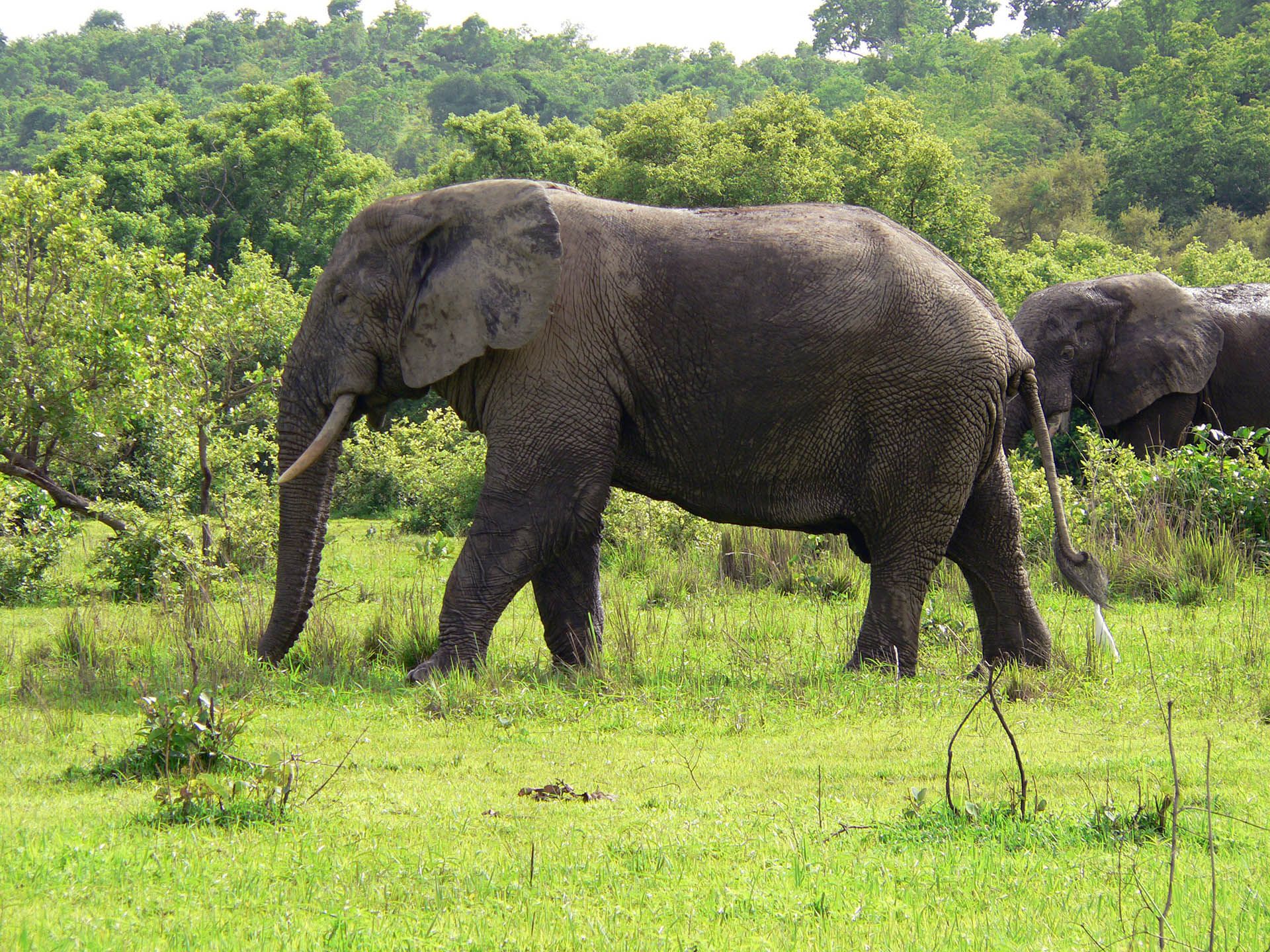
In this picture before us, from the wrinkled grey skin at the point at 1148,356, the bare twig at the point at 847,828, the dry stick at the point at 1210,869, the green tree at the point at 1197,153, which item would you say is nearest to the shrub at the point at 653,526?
the wrinkled grey skin at the point at 1148,356

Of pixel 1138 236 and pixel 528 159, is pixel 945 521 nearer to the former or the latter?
pixel 528 159

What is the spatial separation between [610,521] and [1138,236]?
88.1 feet

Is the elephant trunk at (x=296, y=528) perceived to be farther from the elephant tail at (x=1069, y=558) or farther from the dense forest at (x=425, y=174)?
the elephant tail at (x=1069, y=558)

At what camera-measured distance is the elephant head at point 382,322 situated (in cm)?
890

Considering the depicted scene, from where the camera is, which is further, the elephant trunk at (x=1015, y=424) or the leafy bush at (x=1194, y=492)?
the elephant trunk at (x=1015, y=424)

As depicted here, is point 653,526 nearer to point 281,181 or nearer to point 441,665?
point 441,665

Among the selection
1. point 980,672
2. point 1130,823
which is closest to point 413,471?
point 980,672

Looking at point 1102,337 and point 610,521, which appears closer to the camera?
point 610,521

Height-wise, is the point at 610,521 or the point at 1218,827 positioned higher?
the point at 1218,827

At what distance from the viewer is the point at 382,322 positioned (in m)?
9.34

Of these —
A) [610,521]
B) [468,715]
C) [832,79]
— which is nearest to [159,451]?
[610,521]

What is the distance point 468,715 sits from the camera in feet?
26.4

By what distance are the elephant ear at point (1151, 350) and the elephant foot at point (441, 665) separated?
37.5ft

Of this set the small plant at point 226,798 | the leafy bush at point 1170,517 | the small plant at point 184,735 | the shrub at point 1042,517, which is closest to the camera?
the small plant at point 226,798
